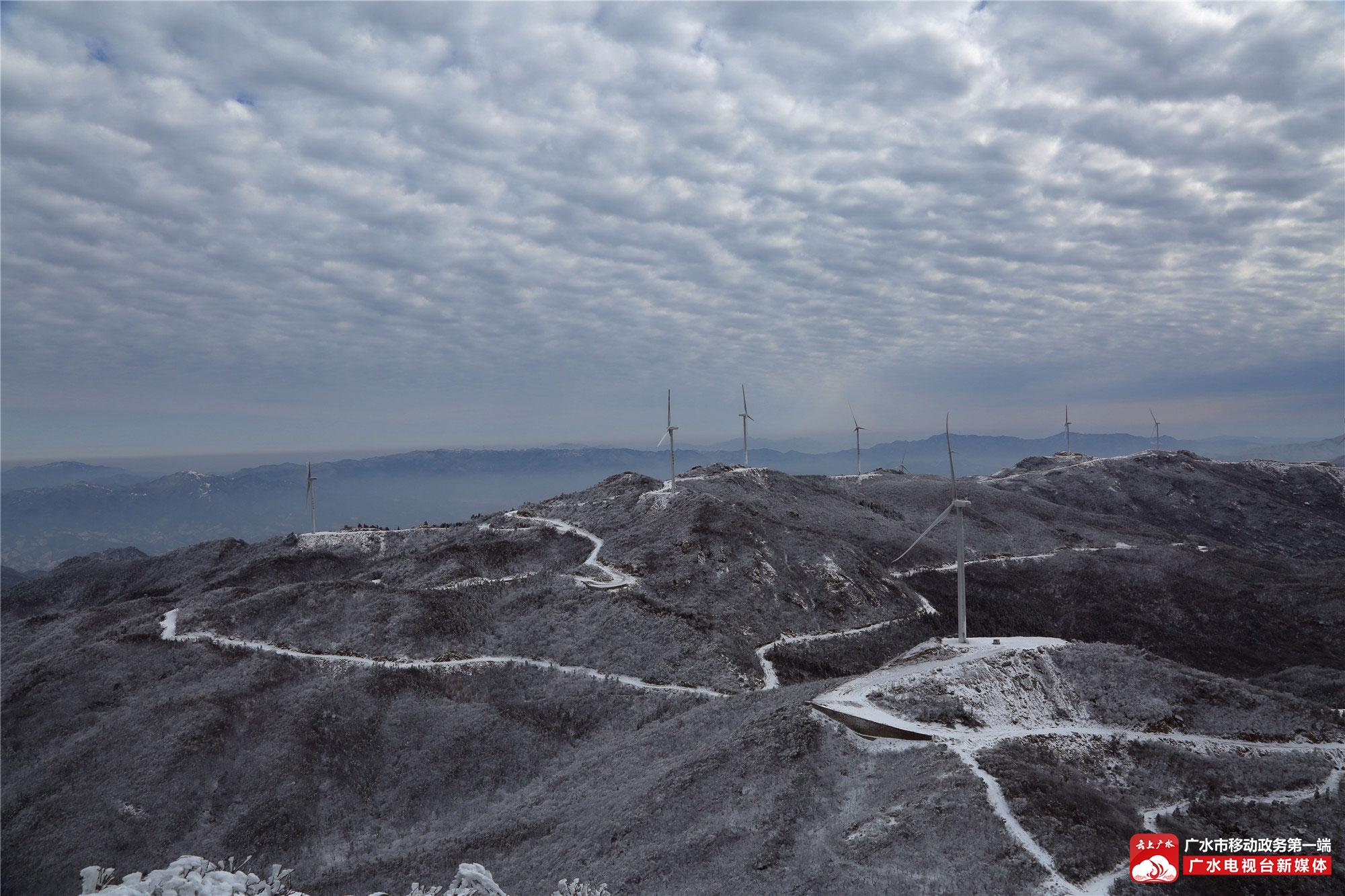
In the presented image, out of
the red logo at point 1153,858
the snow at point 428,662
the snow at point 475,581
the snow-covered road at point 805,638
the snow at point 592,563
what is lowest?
the snow-covered road at point 805,638

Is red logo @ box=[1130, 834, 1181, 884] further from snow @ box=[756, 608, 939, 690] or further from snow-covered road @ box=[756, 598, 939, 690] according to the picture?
snow-covered road @ box=[756, 598, 939, 690]

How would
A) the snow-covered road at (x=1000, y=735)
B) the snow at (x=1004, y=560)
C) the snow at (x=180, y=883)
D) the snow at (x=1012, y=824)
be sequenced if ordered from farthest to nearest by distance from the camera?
the snow at (x=1004, y=560)
the snow-covered road at (x=1000, y=735)
the snow at (x=1012, y=824)
the snow at (x=180, y=883)

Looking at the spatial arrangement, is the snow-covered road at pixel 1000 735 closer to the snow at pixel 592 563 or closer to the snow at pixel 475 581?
the snow at pixel 592 563

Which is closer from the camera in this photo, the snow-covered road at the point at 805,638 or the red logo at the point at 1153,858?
the red logo at the point at 1153,858

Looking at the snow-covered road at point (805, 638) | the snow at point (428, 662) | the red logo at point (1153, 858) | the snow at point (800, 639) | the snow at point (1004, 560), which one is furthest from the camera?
the snow at point (1004, 560)

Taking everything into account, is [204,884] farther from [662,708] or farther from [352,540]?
[352,540]

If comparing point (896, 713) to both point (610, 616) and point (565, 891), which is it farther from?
point (610, 616)

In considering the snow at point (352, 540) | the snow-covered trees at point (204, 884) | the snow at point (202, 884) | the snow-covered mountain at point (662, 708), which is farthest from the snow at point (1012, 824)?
the snow at point (352, 540)

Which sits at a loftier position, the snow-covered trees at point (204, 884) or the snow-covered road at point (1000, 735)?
the snow-covered trees at point (204, 884)

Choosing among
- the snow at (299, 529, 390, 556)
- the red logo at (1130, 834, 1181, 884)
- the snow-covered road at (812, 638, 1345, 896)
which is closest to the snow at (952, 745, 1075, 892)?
the snow-covered road at (812, 638, 1345, 896)
